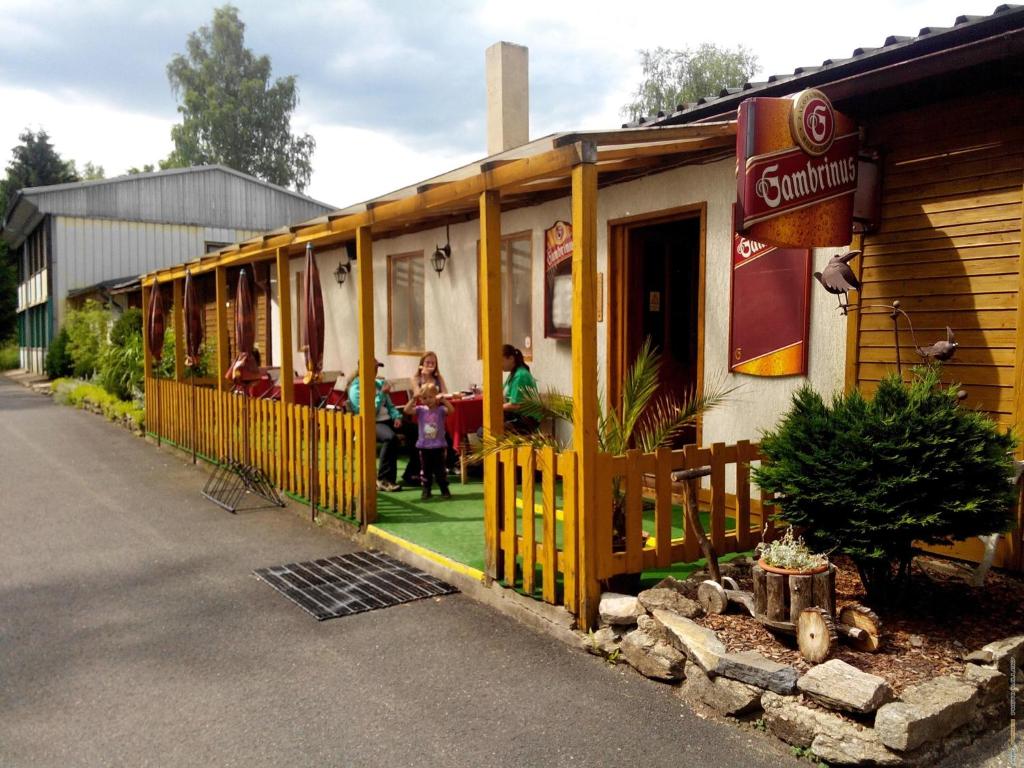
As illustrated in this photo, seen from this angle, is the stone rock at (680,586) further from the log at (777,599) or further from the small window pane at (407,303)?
the small window pane at (407,303)

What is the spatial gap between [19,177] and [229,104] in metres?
10.8

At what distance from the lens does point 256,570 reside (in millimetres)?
6023

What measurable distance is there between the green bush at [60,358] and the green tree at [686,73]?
23193 mm

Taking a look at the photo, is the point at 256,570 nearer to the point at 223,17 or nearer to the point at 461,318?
the point at 461,318

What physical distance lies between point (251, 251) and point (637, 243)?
4111 millimetres

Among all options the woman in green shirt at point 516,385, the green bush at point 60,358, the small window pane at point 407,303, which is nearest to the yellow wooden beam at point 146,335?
the small window pane at point 407,303

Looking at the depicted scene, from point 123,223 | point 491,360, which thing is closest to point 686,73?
point 123,223

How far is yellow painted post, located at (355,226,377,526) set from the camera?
673 centimetres

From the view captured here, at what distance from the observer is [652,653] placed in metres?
4.01

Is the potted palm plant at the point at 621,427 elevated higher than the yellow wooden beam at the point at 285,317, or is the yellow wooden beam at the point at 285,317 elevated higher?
the yellow wooden beam at the point at 285,317

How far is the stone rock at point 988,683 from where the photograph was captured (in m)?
3.49

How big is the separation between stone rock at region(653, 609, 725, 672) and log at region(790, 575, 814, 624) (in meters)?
0.39

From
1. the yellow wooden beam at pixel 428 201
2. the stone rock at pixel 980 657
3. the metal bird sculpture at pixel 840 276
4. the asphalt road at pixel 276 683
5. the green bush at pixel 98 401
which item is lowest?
the asphalt road at pixel 276 683

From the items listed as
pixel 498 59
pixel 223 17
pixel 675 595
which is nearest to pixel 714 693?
pixel 675 595
